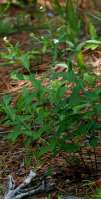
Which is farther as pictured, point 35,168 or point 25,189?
point 35,168

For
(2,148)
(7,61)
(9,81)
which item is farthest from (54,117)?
(7,61)

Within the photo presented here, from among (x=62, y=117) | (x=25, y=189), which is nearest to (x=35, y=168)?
(x=25, y=189)

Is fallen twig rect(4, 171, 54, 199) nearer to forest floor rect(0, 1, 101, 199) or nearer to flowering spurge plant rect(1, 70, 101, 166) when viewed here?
forest floor rect(0, 1, 101, 199)

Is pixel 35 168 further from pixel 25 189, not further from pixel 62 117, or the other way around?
pixel 62 117

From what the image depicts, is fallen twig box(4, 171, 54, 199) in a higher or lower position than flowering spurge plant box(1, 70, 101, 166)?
lower

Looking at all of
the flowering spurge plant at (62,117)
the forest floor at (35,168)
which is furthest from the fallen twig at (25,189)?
the flowering spurge plant at (62,117)

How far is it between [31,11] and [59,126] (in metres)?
2.58

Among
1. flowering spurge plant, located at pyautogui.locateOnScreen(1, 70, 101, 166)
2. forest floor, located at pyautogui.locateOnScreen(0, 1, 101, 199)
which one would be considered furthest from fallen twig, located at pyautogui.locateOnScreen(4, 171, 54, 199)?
flowering spurge plant, located at pyautogui.locateOnScreen(1, 70, 101, 166)

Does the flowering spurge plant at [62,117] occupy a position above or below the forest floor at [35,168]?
above

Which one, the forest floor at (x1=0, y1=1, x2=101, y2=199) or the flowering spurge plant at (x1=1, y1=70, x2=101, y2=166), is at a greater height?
the flowering spurge plant at (x1=1, y1=70, x2=101, y2=166)

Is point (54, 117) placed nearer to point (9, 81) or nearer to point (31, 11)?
point (9, 81)

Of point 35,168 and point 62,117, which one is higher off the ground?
point 62,117

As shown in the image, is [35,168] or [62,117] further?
[35,168]

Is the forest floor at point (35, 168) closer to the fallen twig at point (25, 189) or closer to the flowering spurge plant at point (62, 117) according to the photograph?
the fallen twig at point (25, 189)
